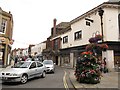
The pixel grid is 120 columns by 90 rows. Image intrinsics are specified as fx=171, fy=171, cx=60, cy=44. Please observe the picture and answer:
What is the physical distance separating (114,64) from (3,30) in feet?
51.1

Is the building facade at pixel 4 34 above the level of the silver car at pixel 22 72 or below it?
above

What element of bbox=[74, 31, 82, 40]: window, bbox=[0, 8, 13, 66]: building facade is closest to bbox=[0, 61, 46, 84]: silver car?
bbox=[0, 8, 13, 66]: building facade

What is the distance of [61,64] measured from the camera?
122 ft

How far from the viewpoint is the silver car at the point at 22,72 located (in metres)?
11.1

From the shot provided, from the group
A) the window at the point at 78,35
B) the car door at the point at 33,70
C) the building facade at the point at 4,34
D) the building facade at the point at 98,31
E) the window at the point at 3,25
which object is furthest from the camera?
the window at the point at 78,35

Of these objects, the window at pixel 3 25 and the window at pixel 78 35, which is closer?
the window at pixel 3 25

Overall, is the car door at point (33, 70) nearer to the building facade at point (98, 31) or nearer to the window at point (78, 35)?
the building facade at point (98, 31)

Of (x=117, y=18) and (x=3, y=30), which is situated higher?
(x=117, y=18)

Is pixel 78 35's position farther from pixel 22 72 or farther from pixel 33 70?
pixel 22 72

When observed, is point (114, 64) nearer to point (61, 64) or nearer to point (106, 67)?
point (106, 67)

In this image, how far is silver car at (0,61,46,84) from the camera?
36.6ft

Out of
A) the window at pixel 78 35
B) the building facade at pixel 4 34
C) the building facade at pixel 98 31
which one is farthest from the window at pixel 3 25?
the window at pixel 78 35

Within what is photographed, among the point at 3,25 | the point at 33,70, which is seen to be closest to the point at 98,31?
the point at 3,25

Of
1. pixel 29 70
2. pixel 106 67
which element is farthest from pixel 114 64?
pixel 29 70
